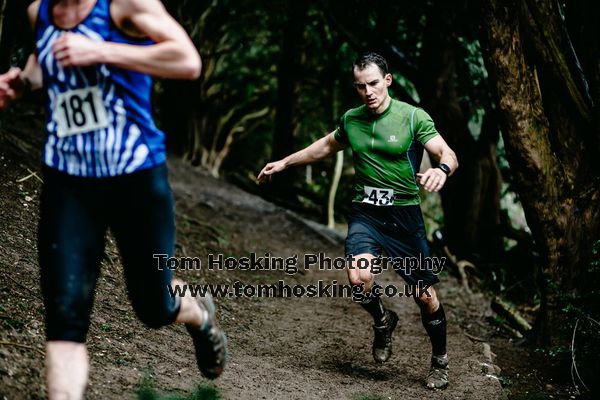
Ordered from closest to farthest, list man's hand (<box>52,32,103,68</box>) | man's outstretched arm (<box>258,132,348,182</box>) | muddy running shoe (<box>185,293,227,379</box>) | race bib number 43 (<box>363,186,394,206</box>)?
man's hand (<box>52,32,103,68</box>) < muddy running shoe (<box>185,293,227,379</box>) < race bib number 43 (<box>363,186,394,206</box>) < man's outstretched arm (<box>258,132,348,182</box>)

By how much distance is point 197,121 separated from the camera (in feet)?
60.3

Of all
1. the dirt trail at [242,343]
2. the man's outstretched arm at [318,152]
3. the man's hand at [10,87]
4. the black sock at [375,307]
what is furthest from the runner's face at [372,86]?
the man's hand at [10,87]

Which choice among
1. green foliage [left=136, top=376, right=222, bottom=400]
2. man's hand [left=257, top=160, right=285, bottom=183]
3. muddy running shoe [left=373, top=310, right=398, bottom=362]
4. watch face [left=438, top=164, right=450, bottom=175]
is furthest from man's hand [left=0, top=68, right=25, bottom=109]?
muddy running shoe [left=373, top=310, right=398, bottom=362]

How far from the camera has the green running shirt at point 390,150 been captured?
511cm

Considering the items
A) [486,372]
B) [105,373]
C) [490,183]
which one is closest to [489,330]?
[486,372]

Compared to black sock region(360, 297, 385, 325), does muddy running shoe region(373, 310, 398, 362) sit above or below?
below

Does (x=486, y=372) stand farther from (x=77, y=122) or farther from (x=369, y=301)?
(x=77, y=122)

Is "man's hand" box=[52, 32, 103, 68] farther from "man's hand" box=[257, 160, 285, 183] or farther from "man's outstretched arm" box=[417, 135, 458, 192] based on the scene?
"man's hand" box=[257, 160, 285, 183]

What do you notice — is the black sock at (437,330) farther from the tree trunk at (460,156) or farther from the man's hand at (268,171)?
the tree trunk at (460,156)

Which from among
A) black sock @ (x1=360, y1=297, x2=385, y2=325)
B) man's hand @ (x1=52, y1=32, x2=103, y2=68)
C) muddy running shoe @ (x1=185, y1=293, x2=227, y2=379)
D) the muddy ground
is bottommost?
the muddy ground

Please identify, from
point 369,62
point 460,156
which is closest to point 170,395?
point 369,62

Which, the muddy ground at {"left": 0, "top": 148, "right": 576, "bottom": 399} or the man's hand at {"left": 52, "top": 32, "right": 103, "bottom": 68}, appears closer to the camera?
the man's hand at {"left": 52, "top": 32, "right": 103, "bottom": 68}

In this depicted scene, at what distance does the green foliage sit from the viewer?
12.8 ft

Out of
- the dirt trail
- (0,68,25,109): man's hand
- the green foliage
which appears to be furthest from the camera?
the dirt trail
